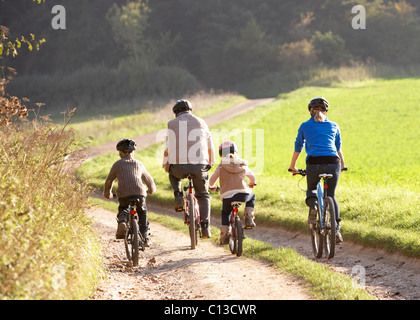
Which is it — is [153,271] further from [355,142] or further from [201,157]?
[355,142]

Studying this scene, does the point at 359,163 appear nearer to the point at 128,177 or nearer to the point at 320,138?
the point at 320,138

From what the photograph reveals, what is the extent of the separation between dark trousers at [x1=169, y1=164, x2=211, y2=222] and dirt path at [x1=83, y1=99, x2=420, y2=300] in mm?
820

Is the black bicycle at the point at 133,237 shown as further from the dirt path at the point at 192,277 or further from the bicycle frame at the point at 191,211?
the bicycle frame at the point at 191,211

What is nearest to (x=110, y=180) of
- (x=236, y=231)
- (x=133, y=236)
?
(x=133, y=236)

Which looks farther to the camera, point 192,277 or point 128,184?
point 128,184

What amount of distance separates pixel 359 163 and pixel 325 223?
14683 millimetres

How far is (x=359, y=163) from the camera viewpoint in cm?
2258

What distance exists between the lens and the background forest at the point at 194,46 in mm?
73312

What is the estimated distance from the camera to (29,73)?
78625 mm

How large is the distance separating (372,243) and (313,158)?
2.16m

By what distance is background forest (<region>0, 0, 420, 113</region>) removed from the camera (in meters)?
73.3

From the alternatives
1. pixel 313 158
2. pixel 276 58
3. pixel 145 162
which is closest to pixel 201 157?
pixel 313 158

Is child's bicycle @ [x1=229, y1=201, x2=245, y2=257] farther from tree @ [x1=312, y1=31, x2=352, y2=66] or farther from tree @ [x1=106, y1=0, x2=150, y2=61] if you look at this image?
tree @ [x1=106, y1=0, x2=150, y2=61]

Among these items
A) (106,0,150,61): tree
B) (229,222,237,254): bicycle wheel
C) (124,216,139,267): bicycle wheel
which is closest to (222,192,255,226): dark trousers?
(229,222,237,254): bicycle wheel
